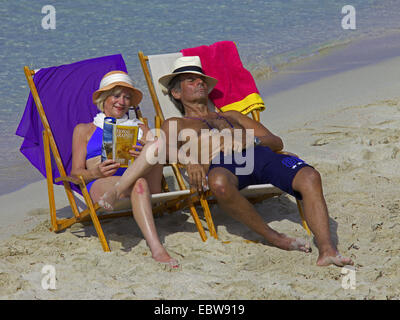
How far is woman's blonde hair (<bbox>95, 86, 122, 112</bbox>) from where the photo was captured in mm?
4398

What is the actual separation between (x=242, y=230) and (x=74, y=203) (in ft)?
3.65

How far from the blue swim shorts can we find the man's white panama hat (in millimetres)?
845

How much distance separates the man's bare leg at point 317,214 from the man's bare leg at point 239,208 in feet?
0.50

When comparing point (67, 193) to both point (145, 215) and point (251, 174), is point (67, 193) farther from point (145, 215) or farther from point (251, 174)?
point (251, 174)

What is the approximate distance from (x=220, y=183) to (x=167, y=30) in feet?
26.1

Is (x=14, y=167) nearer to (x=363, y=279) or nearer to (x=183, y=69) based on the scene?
(x=183, y=69)

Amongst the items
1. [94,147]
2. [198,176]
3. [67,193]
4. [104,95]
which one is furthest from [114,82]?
[198,176]

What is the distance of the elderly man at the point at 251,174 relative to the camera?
12.3 ft

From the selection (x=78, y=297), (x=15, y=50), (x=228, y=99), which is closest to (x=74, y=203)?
(x=78, y=297)

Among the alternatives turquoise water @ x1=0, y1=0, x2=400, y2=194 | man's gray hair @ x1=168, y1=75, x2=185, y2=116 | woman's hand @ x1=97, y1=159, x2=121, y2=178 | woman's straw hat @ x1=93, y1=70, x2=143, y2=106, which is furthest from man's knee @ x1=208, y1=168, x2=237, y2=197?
turquoise water @ x1=0, y1=0, x2=400, y2=194

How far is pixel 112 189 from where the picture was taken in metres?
3.83

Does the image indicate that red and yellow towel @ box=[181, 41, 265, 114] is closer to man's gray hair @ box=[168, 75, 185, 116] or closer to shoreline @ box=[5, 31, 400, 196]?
man's gray hair @ box=[168, 75, 185, 116]

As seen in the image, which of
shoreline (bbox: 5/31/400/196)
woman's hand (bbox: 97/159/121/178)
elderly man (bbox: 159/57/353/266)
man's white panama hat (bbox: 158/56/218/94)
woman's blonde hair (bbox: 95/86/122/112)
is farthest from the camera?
shoreline (bbox: 5/31/400/196)

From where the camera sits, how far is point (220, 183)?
386 cm
